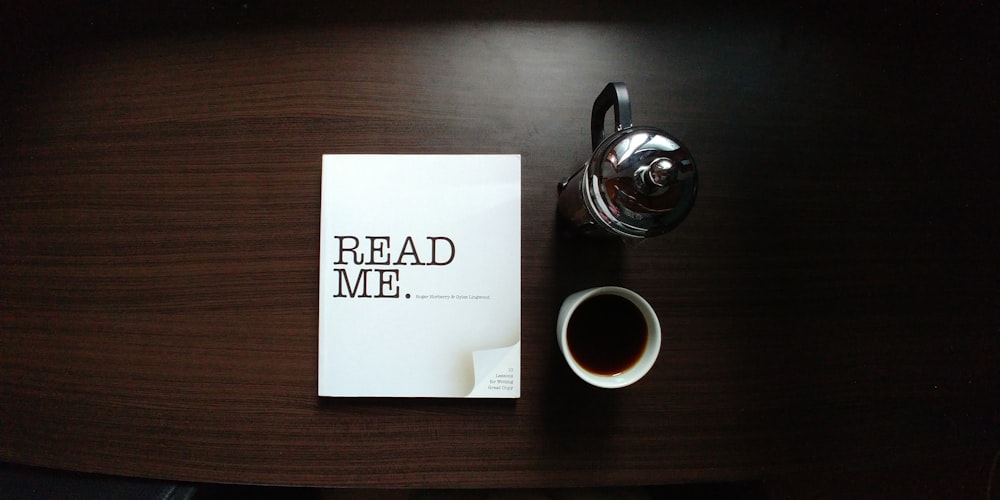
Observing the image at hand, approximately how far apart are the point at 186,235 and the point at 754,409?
0.73 m

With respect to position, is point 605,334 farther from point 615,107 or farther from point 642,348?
point 615,107

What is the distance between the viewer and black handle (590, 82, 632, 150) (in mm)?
447

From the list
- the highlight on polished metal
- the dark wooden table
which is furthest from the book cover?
the highlight on polished metal

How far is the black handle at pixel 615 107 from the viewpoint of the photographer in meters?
0.45

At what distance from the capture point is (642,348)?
0.50 metres

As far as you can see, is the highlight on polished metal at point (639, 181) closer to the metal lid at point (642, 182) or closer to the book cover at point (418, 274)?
the metal lid at point (642, 182)

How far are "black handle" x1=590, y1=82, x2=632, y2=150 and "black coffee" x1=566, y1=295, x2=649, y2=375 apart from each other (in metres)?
0.18

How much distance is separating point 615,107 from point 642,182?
89 mm

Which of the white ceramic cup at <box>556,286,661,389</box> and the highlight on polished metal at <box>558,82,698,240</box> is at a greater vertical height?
the highlight on polished metal at <box>558,82,698,240</box>

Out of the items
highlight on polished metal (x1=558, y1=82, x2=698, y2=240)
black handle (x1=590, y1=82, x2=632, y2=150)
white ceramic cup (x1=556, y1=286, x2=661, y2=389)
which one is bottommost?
white ceramic cup (x1=556, y1=286, x2=661, y2=389)

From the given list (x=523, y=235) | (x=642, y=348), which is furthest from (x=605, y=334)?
(x=523, y=235)

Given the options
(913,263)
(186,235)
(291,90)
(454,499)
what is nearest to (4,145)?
(186,235)

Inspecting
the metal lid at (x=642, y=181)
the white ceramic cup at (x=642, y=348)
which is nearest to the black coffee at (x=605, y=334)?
the white ceramic cup at (x=642, y=348)

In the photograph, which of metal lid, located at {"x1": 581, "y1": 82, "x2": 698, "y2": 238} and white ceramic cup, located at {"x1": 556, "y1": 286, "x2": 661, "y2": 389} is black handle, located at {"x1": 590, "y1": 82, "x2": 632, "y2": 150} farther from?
white ceramic cup, located at {"x1": 556, "y1": 286, "x2": 661, "y2": 389}
